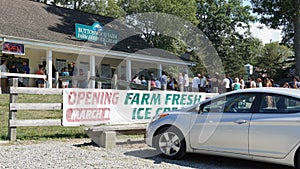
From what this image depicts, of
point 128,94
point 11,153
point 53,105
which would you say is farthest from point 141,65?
point 11,153

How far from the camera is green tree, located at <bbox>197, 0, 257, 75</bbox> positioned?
4709cm

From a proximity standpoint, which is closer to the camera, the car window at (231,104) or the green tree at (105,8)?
the car window at (231,104)

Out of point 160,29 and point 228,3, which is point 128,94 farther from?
point 228,3

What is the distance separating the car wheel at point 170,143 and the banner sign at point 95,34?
49.4 feet

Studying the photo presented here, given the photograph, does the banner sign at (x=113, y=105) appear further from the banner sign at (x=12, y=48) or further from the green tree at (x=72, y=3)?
the green tree at (x=72, y=3)

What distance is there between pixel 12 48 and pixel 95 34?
18.7 ft

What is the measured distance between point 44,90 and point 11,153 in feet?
6.65

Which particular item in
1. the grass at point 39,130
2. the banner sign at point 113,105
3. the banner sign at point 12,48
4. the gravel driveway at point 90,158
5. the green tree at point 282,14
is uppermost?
the green tree at point 282,14

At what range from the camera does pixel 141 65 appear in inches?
1076

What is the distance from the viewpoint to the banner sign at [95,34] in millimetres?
20969

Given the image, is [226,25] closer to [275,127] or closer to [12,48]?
[12,48]

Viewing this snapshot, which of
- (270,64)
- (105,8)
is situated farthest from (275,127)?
(270,64)

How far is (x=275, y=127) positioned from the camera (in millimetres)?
5707

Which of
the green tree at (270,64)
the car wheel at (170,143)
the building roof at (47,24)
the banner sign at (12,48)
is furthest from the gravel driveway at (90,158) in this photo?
the green tree at (270,64)
